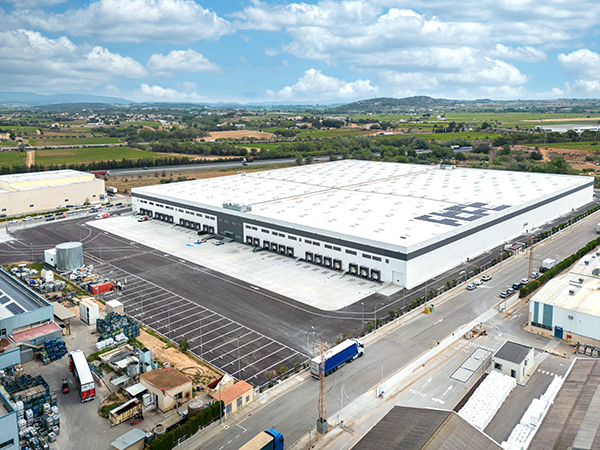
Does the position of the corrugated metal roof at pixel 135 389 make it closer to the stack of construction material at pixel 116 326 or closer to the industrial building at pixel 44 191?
the stack of construction material at pixel 116 326

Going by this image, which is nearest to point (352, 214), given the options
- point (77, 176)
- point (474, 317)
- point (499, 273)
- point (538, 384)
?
point (499, 273)


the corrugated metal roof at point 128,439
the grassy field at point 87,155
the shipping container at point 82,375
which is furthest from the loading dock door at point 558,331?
the grassy field at point 87,155

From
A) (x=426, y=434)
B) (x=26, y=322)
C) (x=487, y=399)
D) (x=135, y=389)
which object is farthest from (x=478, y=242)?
(x=26, y=322)

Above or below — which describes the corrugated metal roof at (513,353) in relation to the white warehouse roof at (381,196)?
below

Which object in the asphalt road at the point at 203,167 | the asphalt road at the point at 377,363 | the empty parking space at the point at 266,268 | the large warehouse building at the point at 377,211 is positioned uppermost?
the asphalt road at the point at 203,167

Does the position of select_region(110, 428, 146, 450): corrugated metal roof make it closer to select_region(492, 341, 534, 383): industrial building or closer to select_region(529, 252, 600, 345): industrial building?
select_region(492, 341, 534, 383): industrial building

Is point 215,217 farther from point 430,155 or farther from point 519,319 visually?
point 430,155

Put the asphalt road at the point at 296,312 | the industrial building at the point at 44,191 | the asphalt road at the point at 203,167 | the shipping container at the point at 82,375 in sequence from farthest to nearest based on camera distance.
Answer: the asphalt road at the point at 203,167 < the industrial building at the point at 44,191 < the shipping container at the point at 82,375 < the asphalt road at the point at 296,312
